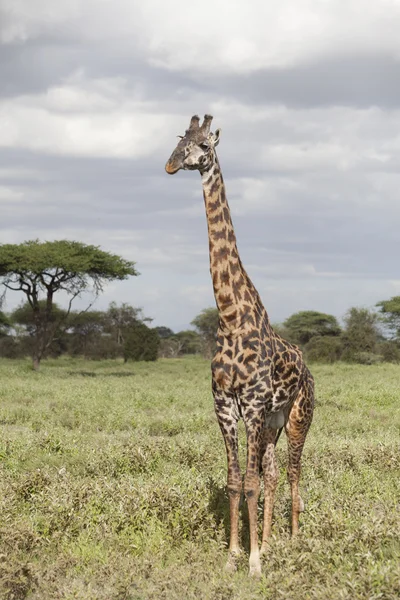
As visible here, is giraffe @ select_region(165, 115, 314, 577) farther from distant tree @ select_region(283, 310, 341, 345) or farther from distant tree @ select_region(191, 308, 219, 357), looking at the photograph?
distant tree @ select_region(283, 310, 341, 345)

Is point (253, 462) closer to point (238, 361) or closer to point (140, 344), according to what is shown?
point (238, 361)

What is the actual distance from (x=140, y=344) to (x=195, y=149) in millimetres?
38284

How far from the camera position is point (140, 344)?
44.1 metres

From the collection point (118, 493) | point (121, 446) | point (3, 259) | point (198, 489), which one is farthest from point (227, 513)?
point (3, 259)

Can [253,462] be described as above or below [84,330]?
below

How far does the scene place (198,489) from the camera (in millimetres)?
7656

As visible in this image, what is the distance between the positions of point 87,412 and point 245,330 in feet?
31.9

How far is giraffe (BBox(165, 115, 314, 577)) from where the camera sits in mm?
6098

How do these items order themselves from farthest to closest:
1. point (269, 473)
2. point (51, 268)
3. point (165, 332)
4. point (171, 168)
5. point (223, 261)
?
point (165, 332)
point (51, 268)
point (269, 473)
point (223, 261)
point (171, 168)

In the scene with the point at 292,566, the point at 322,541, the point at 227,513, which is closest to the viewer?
the point at 292,566

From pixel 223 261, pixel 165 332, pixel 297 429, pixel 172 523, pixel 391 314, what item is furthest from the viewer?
pixel 165 332

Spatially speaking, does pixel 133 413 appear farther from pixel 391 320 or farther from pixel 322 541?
pixel 391 320

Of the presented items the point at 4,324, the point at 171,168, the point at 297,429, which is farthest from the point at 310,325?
the point at 171,168

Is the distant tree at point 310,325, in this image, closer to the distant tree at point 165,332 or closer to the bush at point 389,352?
the bush at point 389,352
